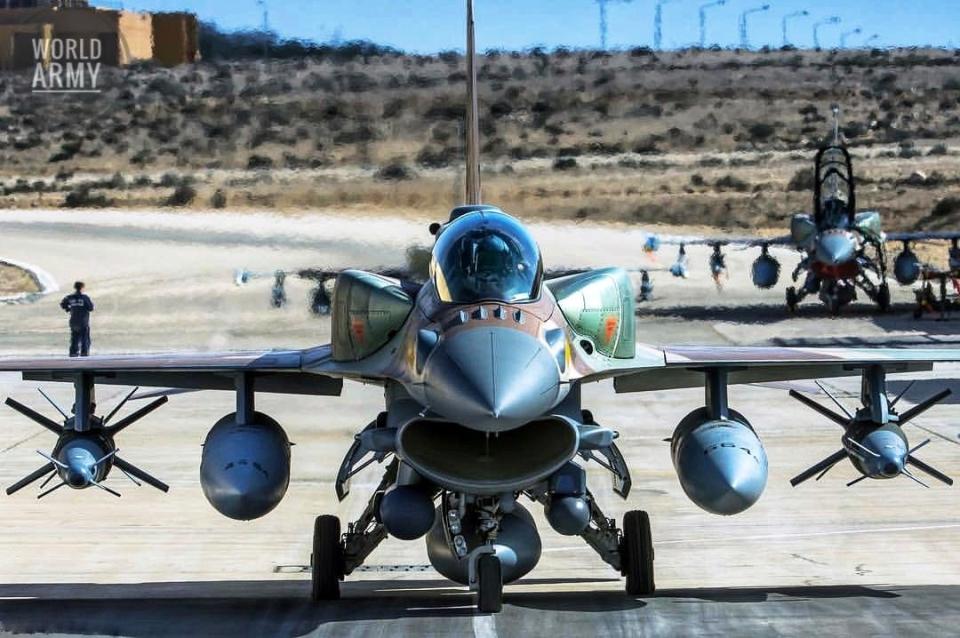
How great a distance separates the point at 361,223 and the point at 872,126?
49913mm

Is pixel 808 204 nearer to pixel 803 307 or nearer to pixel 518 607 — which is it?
pixel 803 307

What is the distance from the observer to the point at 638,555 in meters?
12.8

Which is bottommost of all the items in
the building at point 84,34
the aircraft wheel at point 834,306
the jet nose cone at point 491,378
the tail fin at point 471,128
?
the aircraft wheel at point 834,306

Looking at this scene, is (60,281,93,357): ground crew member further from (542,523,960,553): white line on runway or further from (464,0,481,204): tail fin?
(542,523,960,553): white line on runway

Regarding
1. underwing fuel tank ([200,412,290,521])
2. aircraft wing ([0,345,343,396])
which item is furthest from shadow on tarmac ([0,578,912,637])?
aircraft wing ([0,345,343,396])

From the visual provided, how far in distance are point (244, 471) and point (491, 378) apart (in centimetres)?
288

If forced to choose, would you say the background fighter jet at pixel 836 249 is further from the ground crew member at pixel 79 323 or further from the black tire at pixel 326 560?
the black tire at pixel 326 560

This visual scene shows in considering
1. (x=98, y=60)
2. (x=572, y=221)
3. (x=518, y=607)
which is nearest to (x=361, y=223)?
(x=572, y=221)

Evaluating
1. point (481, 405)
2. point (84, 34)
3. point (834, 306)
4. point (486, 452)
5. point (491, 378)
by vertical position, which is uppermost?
point (84, 34)

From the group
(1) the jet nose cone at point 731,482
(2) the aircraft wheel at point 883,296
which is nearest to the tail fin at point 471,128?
(1) the jet nose cone at point 731,482

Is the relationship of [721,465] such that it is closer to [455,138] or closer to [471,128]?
[471,128]

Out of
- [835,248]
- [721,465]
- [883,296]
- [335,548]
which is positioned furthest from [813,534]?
[883,296]

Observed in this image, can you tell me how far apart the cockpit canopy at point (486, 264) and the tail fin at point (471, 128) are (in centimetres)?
344

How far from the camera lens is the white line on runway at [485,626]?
11.0m
